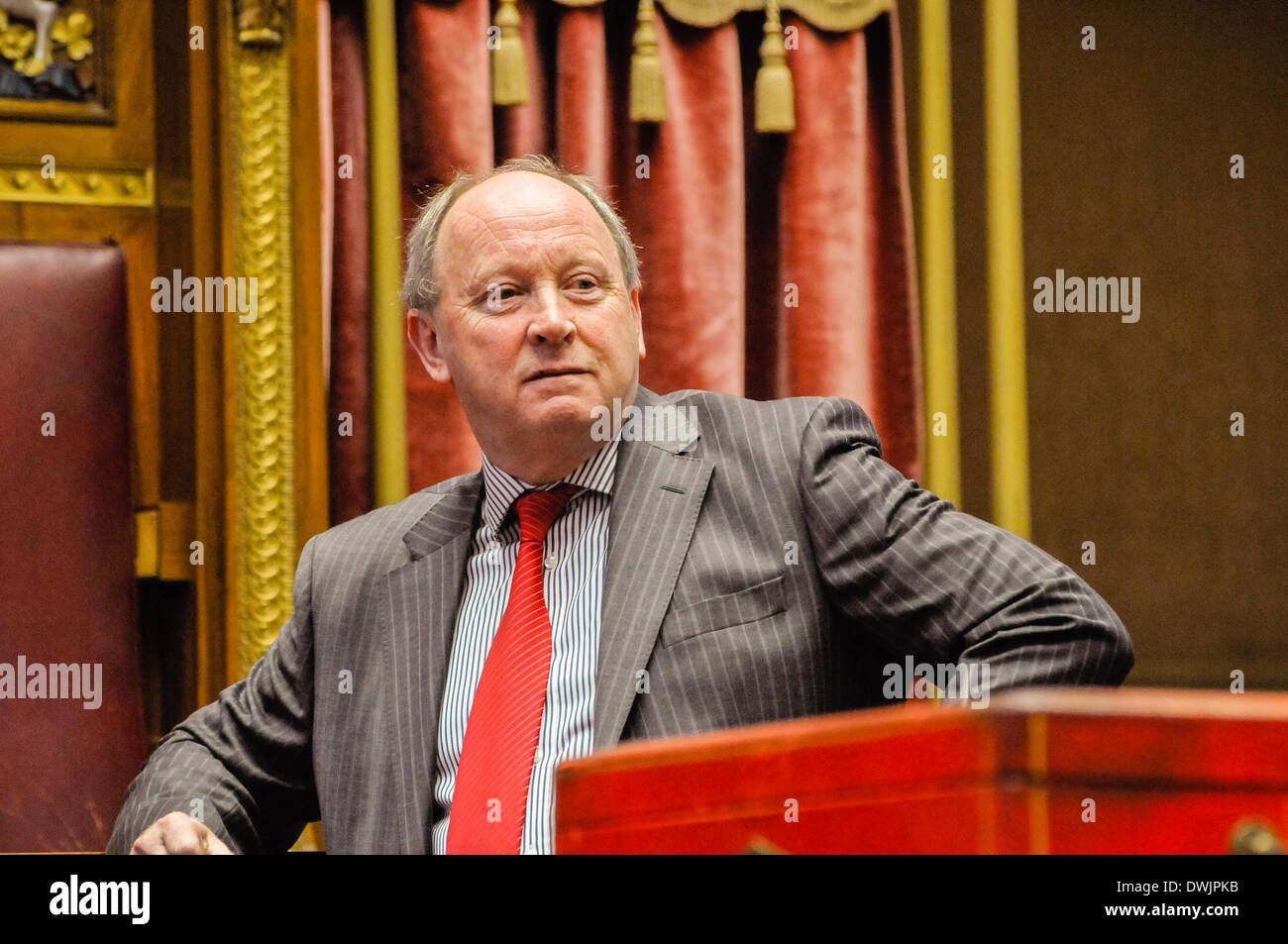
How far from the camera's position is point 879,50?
100 inches

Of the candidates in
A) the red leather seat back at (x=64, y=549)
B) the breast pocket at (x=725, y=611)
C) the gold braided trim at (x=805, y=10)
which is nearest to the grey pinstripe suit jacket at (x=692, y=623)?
the breast pocket at (x=725, y=611)

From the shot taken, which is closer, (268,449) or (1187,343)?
(268,449)

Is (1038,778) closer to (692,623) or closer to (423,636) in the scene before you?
(692,623)

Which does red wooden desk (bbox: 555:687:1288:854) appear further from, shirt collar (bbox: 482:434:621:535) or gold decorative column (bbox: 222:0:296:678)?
gold decorative column (bbox: 222:0:296:678)

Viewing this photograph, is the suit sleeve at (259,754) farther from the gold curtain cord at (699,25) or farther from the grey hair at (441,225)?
the gold curtain cord at (699,25)

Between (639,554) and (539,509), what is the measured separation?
0.16m

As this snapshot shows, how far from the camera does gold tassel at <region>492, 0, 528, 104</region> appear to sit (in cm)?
236

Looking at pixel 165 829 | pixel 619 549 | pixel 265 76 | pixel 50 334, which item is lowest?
pixel 165 829
